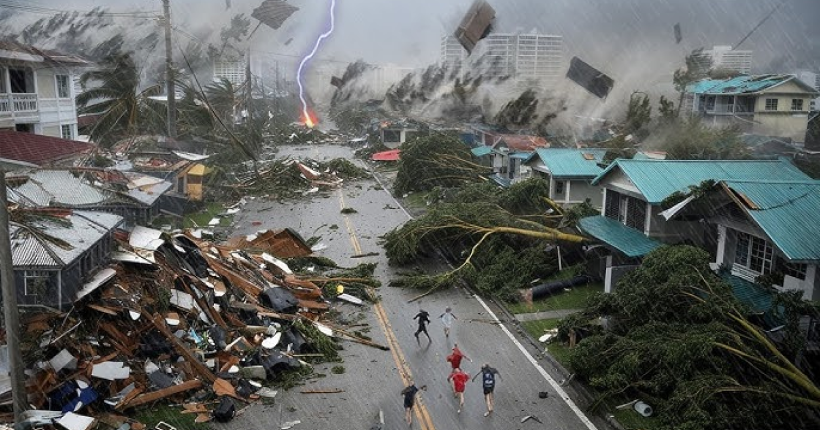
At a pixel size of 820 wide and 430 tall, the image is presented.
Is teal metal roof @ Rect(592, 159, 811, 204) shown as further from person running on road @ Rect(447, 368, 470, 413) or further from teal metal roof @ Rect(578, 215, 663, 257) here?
person running on road @ Rect(447, 368, 470, 413)

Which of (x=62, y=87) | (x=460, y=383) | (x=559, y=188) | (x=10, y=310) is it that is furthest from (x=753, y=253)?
(x=62, y=87)

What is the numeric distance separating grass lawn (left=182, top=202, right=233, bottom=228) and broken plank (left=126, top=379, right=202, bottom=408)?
14.5 m

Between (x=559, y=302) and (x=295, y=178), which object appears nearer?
(x=559, y=302)

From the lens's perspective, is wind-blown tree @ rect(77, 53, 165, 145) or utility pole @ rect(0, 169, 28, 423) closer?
utility pole @ rect(0, 169, 28, 423)

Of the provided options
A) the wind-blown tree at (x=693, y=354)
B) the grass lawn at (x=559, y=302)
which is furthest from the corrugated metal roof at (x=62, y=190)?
the wind-blown tree at (x=693, y=354)

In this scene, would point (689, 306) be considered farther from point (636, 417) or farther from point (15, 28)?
point (15, 28)

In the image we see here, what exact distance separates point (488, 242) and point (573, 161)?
7260 millimetres

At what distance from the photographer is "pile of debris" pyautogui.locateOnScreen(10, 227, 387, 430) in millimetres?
10492

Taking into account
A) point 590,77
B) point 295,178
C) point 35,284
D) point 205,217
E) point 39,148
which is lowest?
point 205,217

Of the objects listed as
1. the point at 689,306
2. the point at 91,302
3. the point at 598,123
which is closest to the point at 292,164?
the point at 598,123

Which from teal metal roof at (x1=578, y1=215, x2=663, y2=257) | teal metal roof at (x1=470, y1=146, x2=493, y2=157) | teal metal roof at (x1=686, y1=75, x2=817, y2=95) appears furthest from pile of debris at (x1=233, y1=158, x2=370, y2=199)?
teal metal roof at (x1=686, y1=75, x2=817, y2=95)

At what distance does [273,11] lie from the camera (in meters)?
40.9

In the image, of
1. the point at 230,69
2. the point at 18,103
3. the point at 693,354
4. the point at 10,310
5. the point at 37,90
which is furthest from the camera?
the point at 230,69

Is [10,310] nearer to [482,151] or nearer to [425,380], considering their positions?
[425,380]
